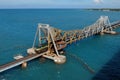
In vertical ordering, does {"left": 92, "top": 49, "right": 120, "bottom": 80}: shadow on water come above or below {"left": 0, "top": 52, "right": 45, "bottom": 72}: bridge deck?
below

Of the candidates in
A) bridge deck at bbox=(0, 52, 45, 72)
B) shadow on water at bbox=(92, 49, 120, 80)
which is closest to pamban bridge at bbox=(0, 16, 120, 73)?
bridge deck at bbox=(0, 52, 45, 72)

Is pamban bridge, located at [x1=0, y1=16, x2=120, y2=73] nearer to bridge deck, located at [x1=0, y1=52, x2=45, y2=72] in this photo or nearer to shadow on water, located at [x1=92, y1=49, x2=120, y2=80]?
bridge deck, located at [x1=0, y1=52, x2=45, y2=72]

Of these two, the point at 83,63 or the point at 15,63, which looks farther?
the point at 83,63

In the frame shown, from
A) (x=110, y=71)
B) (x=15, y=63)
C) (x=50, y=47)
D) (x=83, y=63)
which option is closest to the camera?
(x=110, y=71)

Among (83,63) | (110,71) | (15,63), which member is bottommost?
(83,63)

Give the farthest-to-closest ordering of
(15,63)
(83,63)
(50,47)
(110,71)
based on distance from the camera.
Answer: (50,47) → (83,63) → (15,63) → (110,71)

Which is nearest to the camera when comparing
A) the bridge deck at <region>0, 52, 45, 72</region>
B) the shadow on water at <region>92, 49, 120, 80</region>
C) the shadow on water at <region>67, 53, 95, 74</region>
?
the shadow on water at <region>92, 49, 120, 80</region>

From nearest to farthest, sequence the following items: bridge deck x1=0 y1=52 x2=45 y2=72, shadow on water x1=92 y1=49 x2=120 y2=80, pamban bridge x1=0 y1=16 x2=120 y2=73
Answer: shadow on water x1=92 y1=49 x2=120 y2=80, bridge deck x1=0 y1=52 x2=45 y2=72, pamban bridge x1=0 y1=16 x2=120 y2=73

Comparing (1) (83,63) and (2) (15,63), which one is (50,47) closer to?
(1) (83,63)

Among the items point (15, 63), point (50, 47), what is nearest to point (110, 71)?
point (50, 47)

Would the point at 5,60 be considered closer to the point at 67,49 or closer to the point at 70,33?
the point at 67,49
